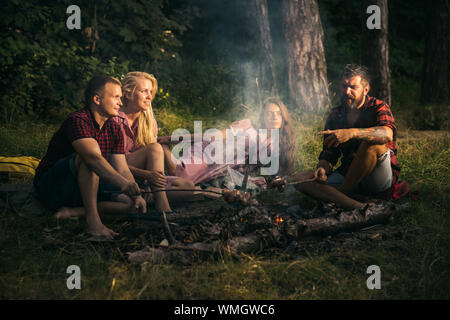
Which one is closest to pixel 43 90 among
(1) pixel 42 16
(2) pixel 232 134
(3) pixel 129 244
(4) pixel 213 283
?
(1) pixel 42 16

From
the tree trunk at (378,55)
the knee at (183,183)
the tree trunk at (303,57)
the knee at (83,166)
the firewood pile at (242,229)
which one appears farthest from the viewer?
the tree trunk at (303,57)

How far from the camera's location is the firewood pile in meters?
3.07

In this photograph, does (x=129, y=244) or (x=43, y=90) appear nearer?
(x=129, y=244)

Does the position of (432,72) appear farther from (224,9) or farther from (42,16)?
(42,16)

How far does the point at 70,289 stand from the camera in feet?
8.78

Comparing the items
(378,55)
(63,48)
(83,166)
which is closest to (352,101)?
(83,166)

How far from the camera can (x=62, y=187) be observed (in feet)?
12.1

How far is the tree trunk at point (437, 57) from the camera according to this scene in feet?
A: 29.2

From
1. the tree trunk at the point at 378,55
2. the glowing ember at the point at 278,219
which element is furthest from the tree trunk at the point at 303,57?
the glowing ember at the point at 278,219

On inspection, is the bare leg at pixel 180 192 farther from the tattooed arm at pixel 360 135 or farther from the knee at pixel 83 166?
the tattooed arm at pixel 360 135

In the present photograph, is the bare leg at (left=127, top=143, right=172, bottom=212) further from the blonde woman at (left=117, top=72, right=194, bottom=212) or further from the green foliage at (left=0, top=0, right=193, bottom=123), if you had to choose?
the green foliage at (left=0, top=0, right=193, bottom=123)

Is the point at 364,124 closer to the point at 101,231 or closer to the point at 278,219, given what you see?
the point at 278,219

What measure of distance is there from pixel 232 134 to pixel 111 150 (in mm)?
1669

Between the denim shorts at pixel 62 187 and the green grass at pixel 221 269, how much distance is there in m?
0.17
